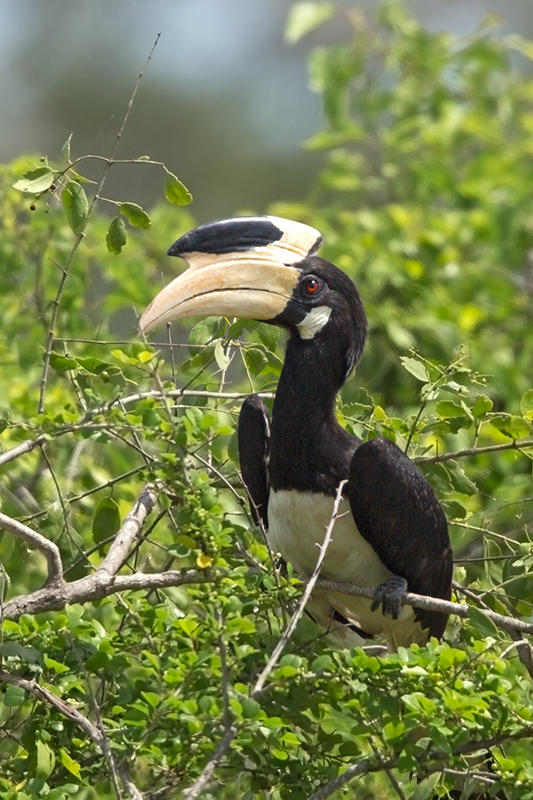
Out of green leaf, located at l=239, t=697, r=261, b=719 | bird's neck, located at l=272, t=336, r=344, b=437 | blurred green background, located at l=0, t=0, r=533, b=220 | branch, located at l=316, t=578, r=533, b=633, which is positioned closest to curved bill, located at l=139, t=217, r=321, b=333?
bird's neck, located at l=272, t=336, r=344, b=437

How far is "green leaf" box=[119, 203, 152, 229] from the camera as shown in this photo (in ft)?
9.23

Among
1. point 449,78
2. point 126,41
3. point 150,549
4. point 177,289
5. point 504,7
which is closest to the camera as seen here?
point 177,289

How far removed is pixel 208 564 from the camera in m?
2.38

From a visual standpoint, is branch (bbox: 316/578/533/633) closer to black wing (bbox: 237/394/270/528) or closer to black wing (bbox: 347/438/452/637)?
black wing (bbox: 347/438/452/637)

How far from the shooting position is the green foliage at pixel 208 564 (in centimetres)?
240

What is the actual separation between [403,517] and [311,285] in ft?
2.12

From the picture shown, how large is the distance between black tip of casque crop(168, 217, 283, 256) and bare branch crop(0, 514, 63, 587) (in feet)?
3.01

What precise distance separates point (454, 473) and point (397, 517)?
17 centimetres

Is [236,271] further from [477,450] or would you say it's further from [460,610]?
[460,610]

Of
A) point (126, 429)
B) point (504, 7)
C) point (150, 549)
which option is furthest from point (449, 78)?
point (504, 7)

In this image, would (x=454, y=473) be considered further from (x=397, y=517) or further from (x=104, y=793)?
(x=104, y=793)

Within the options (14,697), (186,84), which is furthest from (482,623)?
(186,84)

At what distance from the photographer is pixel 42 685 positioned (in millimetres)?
2549

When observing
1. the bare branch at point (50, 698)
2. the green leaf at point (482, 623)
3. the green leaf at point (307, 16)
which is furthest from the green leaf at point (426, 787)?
the green leaf at point (307, 16)
